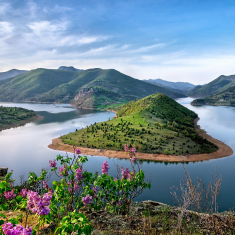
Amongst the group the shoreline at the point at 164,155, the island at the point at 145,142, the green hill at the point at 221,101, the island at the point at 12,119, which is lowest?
the shoreline at the point at 164,155

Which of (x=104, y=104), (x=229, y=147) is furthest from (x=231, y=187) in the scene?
(x=104, y=104)

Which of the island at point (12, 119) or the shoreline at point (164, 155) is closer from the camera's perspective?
the shoreline at point (164, 155)

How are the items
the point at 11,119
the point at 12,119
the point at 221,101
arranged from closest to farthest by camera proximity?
the point at 11,119
the point at 12,119
the point at 221,101

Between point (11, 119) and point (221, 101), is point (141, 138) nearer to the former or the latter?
point (11, 119)

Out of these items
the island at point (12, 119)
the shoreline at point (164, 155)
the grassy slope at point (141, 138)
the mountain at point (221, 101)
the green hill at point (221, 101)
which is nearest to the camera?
the shoreline at point (164, 155)

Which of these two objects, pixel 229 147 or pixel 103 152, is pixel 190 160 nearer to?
pixel 229 147

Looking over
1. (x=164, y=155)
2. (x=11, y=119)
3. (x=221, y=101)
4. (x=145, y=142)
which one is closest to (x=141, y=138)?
(x=145, y=142)

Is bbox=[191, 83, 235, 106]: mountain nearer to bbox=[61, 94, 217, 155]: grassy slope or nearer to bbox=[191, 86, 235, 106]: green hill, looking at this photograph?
bbox=[191, 86, 235, 106]: green hill

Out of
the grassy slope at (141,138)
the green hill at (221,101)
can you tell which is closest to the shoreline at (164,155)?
the grassy slope at (141,138)

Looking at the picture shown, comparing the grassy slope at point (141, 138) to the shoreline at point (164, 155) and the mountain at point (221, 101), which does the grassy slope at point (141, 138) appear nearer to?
the shoreline at point (164, 155)

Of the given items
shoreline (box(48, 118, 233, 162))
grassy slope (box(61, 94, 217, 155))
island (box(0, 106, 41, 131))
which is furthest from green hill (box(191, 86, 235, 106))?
shoreline (box(48, 118, 233, 162))

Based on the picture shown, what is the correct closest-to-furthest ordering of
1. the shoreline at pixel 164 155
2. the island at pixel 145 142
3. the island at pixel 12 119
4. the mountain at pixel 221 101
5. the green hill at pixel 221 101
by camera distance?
the shoreline at pixel 164 155 → the island at pixel 145 142 → the island at pixel 12 119 → the green hill at pixel 221 101 → the mountain at pixel 221 101

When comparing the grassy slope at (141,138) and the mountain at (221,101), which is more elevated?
the mountain at (221,101)

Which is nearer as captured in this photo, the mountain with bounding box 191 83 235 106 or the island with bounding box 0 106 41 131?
the island with bounding box 0 106 41 131
